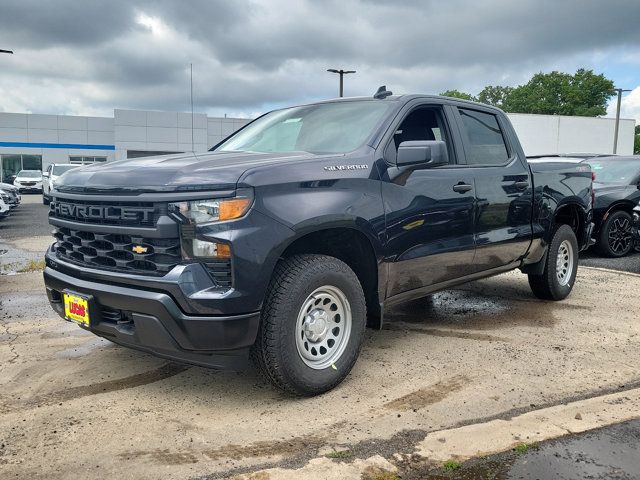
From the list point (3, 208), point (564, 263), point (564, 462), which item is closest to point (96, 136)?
point (3, 208)

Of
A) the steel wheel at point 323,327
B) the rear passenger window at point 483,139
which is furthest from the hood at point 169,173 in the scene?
the rear passenger window at point 483,139

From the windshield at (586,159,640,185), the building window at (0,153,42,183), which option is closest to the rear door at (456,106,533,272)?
the windshield at (586,159,640,185)

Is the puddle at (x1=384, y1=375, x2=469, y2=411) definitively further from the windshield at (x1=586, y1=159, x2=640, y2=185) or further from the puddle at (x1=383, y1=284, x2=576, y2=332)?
the windshield at (x1=586, y1=159, x2=640, y2=185)

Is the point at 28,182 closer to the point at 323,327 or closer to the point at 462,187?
the point at 462,187

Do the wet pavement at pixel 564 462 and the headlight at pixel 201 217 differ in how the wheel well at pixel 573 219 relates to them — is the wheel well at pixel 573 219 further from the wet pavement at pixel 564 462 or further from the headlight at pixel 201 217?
the headlight at pixel 201 217

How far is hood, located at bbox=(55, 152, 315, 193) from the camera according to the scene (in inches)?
124

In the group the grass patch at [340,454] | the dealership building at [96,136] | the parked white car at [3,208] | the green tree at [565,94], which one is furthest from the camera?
the green tree at [565,94]

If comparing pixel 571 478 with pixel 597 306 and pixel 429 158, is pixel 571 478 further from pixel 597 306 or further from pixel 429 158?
pixel 597 306

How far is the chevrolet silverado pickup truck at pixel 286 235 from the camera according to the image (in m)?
3.11

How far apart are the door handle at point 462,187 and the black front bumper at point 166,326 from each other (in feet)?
6.59

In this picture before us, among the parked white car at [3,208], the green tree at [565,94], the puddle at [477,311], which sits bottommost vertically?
the puddle at [477,311]

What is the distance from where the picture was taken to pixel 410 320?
17.8ft

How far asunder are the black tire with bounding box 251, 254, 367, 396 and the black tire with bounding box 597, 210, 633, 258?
6968mm

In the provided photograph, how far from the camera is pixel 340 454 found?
114 inches
